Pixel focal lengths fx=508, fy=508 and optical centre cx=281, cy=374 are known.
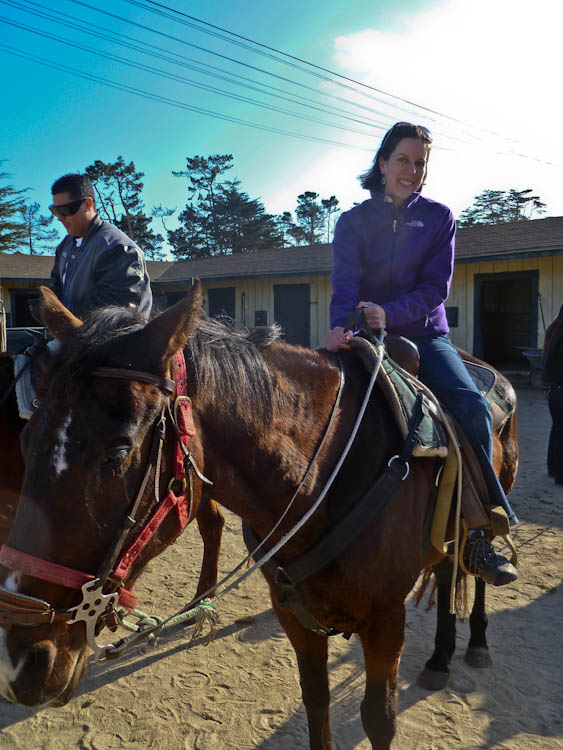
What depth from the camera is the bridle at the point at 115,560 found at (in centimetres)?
118

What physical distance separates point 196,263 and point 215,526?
66.7ft

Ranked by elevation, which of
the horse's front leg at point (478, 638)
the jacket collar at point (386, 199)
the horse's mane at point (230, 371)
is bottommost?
the horse's front leg at point (478, 638)

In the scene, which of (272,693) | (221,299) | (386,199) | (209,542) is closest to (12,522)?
(209,542)

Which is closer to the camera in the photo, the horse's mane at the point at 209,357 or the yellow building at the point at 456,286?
the horse's mane at the point at 209,357

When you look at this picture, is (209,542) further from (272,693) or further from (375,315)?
(375,315)

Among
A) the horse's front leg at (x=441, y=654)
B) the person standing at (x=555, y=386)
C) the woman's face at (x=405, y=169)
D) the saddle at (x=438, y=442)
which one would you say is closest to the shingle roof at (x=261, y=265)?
the person standing at (x=555, y=386)

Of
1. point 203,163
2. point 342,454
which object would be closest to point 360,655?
point 342,454

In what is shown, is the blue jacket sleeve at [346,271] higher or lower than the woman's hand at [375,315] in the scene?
higher

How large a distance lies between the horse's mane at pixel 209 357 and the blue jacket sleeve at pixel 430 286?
0.73 meters

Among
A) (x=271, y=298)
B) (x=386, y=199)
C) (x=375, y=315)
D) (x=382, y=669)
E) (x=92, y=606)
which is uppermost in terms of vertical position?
(x=271, y=298)

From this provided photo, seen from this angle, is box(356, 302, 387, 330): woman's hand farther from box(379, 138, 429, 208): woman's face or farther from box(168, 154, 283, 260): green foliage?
box(168, 154, 283, 260): green foliage

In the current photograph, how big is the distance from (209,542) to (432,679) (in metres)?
1.74

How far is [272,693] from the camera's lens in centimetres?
279

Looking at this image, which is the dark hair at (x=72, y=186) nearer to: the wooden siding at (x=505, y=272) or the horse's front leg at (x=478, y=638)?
the horse's front leg at (x=478, y=638)
